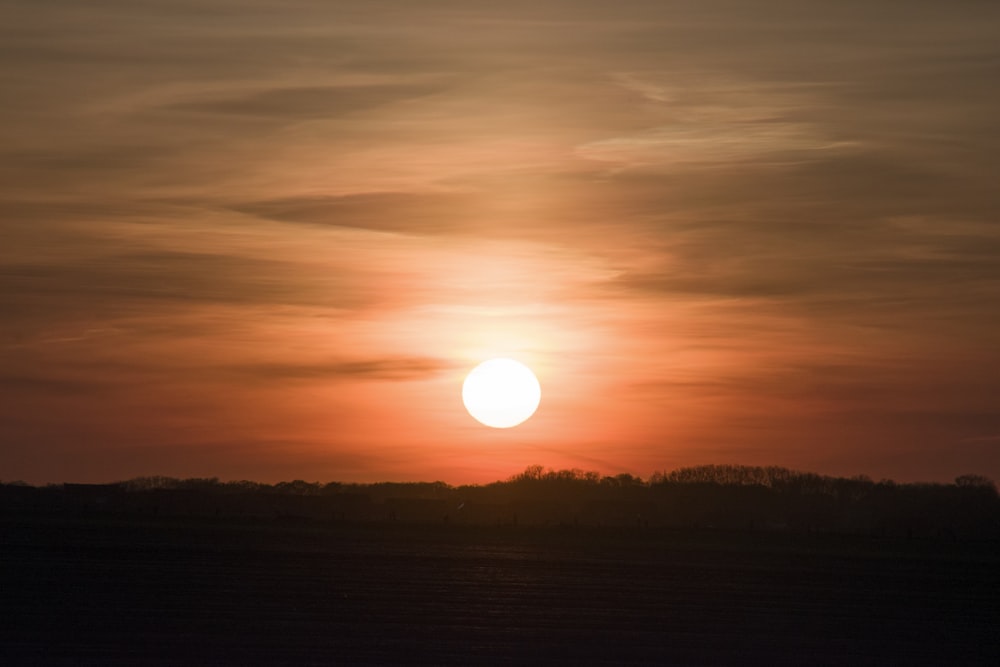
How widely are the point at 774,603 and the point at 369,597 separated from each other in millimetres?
15313

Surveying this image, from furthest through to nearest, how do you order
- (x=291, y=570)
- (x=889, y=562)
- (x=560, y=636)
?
(x=889, y=562)
(x=291, y=570)
(x=560, y=636)

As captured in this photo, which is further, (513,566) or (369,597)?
(513,566)

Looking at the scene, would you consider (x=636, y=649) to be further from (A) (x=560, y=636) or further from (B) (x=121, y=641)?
(B) (x=121, y=641)

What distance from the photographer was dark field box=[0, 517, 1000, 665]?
106ft

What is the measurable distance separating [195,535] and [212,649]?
58.3m

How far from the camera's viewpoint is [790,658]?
3391 cm

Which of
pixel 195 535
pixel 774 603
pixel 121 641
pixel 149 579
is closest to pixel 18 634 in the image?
pixel 121 641

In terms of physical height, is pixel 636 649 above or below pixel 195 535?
below

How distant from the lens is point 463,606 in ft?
140

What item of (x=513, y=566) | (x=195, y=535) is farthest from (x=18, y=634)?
(x=195, y=535)

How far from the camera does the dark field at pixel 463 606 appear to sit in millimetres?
32438

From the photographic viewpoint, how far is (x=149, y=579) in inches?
1944

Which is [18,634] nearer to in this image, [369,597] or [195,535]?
[369,597]

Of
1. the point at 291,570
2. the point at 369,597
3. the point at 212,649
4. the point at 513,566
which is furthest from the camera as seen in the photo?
the point at 513,566
